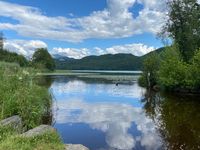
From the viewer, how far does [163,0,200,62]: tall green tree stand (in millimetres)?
63688

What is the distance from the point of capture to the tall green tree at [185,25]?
209 feet

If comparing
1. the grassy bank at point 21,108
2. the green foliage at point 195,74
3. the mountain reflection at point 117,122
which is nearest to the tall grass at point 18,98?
the grassy bank at point 21,108

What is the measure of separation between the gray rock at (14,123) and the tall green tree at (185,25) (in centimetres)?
5204

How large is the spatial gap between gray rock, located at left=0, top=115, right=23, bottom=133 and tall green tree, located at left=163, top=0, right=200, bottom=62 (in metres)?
52.0

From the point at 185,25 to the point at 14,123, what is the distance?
179ft

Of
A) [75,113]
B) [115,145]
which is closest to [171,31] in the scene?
[75,113]

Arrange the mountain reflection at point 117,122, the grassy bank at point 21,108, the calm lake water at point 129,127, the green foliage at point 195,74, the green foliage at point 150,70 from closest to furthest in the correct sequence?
1. the grassy bank at point 21,108
2. the calm lake water at point 129,127
3. the mountain reflection at point 117,122
4. the green foliage at point 195,74
5. the green foliage at point 150,70

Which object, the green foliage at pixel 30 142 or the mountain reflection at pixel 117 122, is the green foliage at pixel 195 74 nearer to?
the mountain reflection at pixel 117 122

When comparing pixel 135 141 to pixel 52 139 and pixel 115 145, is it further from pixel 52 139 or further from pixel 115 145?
pixel 52 139

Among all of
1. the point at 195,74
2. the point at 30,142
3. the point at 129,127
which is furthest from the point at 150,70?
the point at 30,142

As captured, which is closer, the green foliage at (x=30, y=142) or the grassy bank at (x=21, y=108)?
the green foliage at (x=30, y=142)

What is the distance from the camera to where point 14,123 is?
13.8m

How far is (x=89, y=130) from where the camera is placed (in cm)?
2292

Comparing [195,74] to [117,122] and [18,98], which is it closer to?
[117,122]
